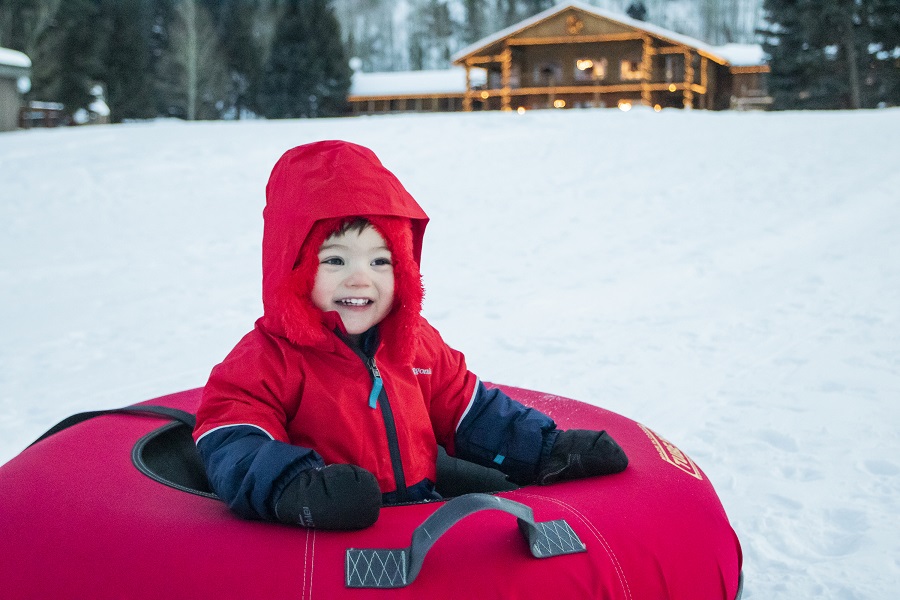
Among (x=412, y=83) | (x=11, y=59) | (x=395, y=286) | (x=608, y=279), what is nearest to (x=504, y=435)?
(x=395, y=286)

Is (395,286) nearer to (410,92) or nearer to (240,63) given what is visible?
(410,92)

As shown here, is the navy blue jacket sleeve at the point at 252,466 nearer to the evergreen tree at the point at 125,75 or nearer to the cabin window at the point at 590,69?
the cabin window at the point at 590,69

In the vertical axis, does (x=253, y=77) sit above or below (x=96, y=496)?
above

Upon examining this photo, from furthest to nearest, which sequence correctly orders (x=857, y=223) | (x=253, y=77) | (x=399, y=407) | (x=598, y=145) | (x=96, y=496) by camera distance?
1. (x=253, y=77)
2. (x=598, y=145)
3. (x=857, y=223)
4. (x=399, y=407)
5. (x=96, y=496)

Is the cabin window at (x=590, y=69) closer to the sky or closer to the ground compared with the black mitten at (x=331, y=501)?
closer to the sky

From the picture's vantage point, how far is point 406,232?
77.2 inches

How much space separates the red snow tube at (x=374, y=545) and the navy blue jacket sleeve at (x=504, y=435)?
0.23 m

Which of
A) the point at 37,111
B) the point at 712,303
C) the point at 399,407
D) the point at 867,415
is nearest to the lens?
the point at 399,407

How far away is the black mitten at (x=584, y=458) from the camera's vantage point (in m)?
1.89

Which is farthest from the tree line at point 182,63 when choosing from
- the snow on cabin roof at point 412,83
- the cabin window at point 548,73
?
the cabin window at point 548,73

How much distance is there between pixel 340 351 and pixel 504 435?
0.52m

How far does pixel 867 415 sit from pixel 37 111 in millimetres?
21946

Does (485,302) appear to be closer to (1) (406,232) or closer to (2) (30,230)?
(1) (406,232)

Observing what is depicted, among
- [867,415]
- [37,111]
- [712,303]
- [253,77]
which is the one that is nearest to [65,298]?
[712,303]
